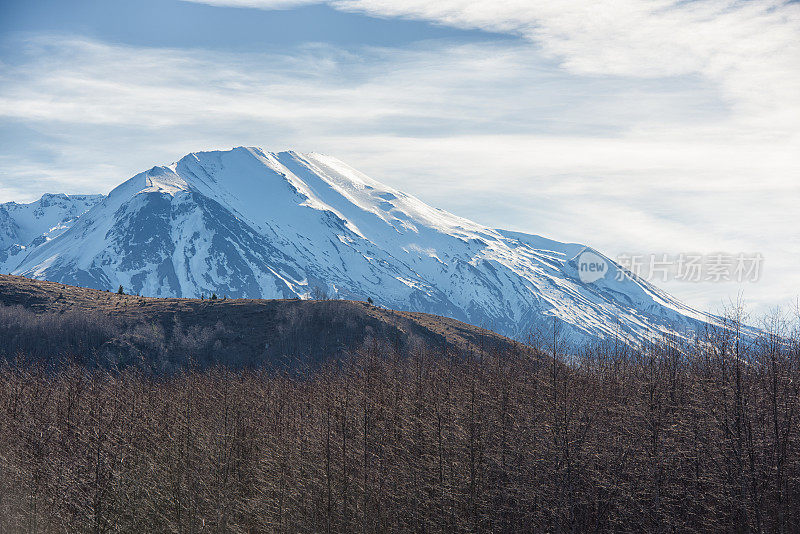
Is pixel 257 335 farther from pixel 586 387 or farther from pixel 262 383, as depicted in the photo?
pixel 586 387

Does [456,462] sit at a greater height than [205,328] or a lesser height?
lesser

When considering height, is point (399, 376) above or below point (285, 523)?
above

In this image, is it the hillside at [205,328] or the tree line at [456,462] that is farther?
the hillside at [205,328]

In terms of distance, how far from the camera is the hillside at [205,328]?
118688 mm

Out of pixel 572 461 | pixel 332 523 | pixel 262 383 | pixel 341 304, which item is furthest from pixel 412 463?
pixel 341 304

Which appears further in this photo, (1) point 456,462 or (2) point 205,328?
(2) point 205,328

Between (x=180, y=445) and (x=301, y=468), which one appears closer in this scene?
(x=301, y=468)

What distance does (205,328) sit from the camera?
13038 cm

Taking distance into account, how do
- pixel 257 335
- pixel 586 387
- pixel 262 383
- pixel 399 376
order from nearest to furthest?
pixel 586 387 < pixel 399 376 < pixel 262 383 < pixel 257 335

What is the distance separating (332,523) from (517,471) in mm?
12329

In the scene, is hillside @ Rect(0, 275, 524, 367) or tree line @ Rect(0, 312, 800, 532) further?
hillside @ Rect(0, 275, 524, 367)

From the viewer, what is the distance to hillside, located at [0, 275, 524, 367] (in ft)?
389

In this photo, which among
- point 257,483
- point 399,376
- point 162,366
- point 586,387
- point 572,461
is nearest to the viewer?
point 572,461

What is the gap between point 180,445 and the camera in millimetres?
50219
